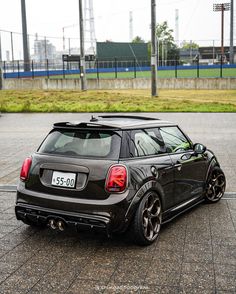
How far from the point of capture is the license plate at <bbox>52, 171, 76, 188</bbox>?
4.96 meters

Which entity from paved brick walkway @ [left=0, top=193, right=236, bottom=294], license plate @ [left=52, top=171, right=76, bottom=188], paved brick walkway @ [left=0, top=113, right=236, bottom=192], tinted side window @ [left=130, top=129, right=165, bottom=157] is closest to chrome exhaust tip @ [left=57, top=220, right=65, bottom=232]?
paved brick walkway @ [left=0, top=193, right=236, bottom=294]

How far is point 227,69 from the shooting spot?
181ft

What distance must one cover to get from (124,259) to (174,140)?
1963mm

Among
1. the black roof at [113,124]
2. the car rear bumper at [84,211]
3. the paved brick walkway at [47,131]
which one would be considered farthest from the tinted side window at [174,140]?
the paved brick walkway at [47,131]

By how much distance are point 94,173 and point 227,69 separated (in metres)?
Result: 53.0

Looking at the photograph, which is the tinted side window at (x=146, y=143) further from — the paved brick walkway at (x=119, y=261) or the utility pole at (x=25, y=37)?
the utility pole at (x=25, y=37)

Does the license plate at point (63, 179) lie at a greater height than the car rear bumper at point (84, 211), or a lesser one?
greater

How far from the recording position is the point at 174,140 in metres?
6.13

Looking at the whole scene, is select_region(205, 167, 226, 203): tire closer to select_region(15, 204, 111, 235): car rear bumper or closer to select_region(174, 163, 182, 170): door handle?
select_region(174, 163, 182, 170): door handle

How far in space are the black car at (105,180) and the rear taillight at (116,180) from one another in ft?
0.03

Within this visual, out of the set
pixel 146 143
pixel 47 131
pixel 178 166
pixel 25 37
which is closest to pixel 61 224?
pixel 146 143

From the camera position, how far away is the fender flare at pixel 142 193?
486 centimetres

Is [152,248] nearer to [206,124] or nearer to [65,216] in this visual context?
[65,216]

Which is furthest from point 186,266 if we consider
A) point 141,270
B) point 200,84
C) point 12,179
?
point 200,84
